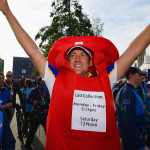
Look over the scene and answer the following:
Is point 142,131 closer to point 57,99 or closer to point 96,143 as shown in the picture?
point 96,143

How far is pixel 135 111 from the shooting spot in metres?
2.57

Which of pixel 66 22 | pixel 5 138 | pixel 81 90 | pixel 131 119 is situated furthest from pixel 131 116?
pixel 66 22

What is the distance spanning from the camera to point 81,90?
136 centimetres

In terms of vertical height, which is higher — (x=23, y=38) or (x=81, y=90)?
(x=23, y=38)

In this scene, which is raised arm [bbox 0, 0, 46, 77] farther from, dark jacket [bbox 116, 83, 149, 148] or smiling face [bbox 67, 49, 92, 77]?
dark jacket [bbox 116, 83, 149, 148]

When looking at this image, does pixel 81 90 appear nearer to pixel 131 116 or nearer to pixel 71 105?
pixel 71 105

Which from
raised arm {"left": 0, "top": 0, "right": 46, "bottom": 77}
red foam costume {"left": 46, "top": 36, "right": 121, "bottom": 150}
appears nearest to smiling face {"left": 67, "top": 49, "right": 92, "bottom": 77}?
red foam costume {"left": 46, "top": 36, "right": 121, "bottom": 150}

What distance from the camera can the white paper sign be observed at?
1.29 metres

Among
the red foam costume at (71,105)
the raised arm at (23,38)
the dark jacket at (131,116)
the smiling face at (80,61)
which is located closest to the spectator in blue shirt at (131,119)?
the dark jacket at (131,116)

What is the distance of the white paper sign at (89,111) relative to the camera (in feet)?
4.22

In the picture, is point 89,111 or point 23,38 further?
point 23,38

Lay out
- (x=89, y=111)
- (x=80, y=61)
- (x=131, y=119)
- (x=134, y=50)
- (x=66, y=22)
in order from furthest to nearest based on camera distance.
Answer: (x=66, y=22), (x=131, y=119), (x=80, y=61), (x=134, y=50), (x=89, y=111)

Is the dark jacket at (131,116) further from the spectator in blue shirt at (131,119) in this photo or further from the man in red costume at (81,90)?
the man in red costume at (81,90)

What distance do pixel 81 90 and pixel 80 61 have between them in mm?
333
